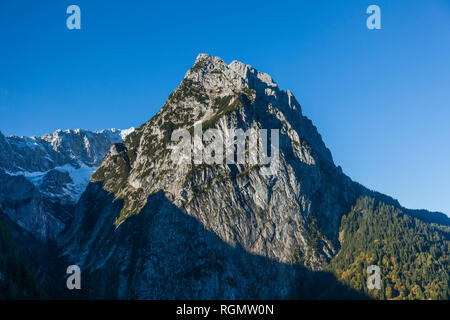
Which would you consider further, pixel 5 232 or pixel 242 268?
pixel 242 268

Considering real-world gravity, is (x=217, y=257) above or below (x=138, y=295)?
above

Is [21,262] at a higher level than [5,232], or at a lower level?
lower

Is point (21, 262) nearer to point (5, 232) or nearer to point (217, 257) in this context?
point (5, 232)
